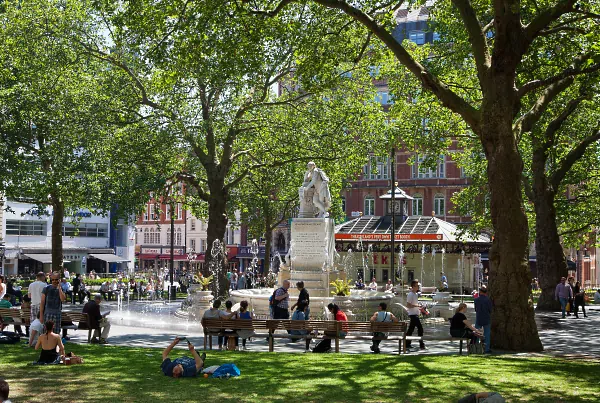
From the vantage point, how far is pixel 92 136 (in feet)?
101

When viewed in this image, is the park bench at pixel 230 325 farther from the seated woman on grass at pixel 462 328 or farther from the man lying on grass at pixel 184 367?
the seated woman on grass at pixel 462 328

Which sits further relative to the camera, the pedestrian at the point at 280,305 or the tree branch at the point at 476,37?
the pedestrian at the point at 280,305

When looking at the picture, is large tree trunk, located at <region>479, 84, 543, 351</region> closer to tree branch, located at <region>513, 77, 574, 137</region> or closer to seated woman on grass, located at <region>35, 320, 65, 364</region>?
tree branch, located at <region>513, 77, 574, 137</region>

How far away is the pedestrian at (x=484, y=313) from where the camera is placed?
1630 centimetres

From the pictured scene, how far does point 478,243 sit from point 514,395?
3495 centimetres

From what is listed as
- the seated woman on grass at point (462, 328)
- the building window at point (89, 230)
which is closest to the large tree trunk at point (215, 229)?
the seated woman on grass at point (462, 328)

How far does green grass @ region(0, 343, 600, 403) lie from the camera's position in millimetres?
10750

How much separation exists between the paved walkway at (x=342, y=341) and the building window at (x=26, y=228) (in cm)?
3852

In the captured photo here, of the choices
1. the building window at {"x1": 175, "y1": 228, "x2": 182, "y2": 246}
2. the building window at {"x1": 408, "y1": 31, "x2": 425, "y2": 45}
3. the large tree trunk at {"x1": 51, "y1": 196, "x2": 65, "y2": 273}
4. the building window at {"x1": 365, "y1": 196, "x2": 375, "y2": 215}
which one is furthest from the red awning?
the large tree trunk at {"x1": 51, "y1": 196, "x2": 65, "y2": 273}

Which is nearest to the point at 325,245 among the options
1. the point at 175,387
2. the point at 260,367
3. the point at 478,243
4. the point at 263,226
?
the point at 260,367

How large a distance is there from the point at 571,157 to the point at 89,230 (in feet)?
165

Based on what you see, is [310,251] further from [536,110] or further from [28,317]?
[28,317]

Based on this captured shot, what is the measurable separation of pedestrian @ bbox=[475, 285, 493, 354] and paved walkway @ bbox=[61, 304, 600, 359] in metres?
0.98

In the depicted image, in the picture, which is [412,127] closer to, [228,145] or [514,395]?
[228,145]
